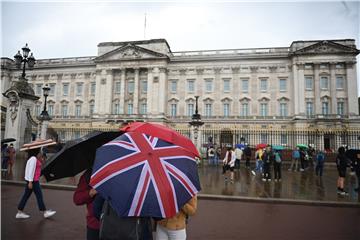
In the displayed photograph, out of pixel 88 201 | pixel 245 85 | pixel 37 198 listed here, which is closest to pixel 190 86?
pixel 245 85

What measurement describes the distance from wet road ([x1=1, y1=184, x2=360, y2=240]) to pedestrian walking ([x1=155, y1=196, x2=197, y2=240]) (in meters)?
2.06

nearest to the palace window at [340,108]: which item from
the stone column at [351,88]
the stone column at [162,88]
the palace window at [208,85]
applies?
the stone column at [351,88]

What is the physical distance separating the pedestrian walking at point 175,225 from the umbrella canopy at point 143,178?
0.58m

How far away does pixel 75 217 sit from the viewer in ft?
18.5

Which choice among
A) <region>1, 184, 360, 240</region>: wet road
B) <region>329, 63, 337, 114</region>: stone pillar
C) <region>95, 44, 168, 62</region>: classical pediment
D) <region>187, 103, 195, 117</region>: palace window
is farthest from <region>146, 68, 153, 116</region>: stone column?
<region>1, 184, 360, 240</region>: wet road

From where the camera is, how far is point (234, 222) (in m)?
5.54

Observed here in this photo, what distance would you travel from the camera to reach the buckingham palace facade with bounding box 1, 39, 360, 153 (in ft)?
130

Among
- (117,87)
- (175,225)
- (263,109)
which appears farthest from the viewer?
(117,87)

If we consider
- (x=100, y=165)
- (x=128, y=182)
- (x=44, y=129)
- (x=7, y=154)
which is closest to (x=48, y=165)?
(x=100, y=165)

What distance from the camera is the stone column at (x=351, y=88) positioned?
125 ft

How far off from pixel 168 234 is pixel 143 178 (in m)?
1.17

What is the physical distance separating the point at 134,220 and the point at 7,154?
11.9m

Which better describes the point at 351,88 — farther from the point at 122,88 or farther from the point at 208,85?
the point at 122,88

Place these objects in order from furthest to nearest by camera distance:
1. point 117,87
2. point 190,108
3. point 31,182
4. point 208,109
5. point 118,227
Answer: point 117,87 → point 190,108 → point 208,109 → point 31,182 → point 118,227
